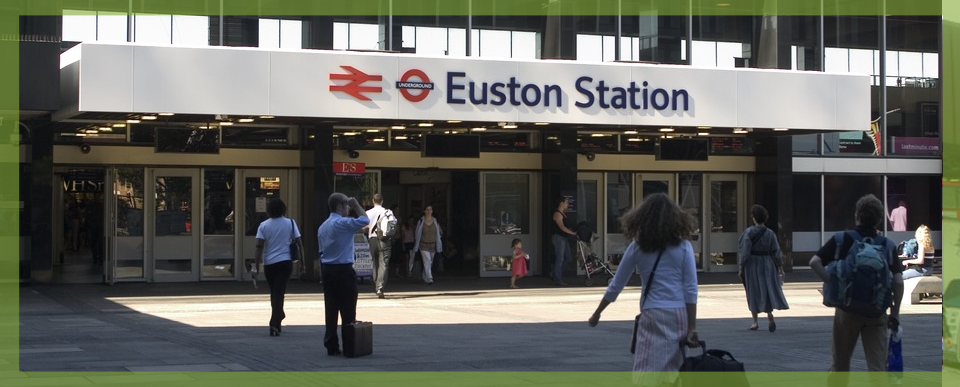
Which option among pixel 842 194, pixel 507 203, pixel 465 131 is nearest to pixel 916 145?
pixel 842 194

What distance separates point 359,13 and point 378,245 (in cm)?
572

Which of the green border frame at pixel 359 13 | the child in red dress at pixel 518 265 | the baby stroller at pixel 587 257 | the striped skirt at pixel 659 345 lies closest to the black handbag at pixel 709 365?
the green border frame at pixel 359 13

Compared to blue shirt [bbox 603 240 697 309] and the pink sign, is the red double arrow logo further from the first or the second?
the pink sign

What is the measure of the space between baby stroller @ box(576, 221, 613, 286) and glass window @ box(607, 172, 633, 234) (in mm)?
1875

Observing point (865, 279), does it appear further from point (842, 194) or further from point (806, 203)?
point (842, 194)

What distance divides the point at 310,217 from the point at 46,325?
25.6ft

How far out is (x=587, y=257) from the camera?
23422mm

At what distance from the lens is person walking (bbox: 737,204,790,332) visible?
14.3 metres

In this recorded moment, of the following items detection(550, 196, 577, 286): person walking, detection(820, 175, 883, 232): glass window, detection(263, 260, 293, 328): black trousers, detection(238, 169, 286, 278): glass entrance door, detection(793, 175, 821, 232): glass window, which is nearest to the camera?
detection(263, 260, 293, 328): black trousers

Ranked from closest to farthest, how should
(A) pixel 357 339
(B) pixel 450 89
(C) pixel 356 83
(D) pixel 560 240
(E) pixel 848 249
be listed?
(E) pixel 848 249 → (A) pixel 357 339 → (C) pixel 356 83 → (B) pixel 450 89 → (D) pixel 560 240

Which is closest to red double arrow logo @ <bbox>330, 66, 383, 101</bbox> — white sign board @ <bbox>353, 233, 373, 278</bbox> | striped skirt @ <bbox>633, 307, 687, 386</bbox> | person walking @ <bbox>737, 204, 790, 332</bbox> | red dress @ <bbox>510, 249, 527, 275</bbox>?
white sign board @ <bbox>353, 233, 373, 278</bbox>

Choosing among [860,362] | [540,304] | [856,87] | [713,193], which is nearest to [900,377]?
[860,362]

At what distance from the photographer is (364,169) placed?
22.9m

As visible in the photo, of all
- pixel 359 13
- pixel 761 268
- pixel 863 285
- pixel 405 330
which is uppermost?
pixel 359 13
